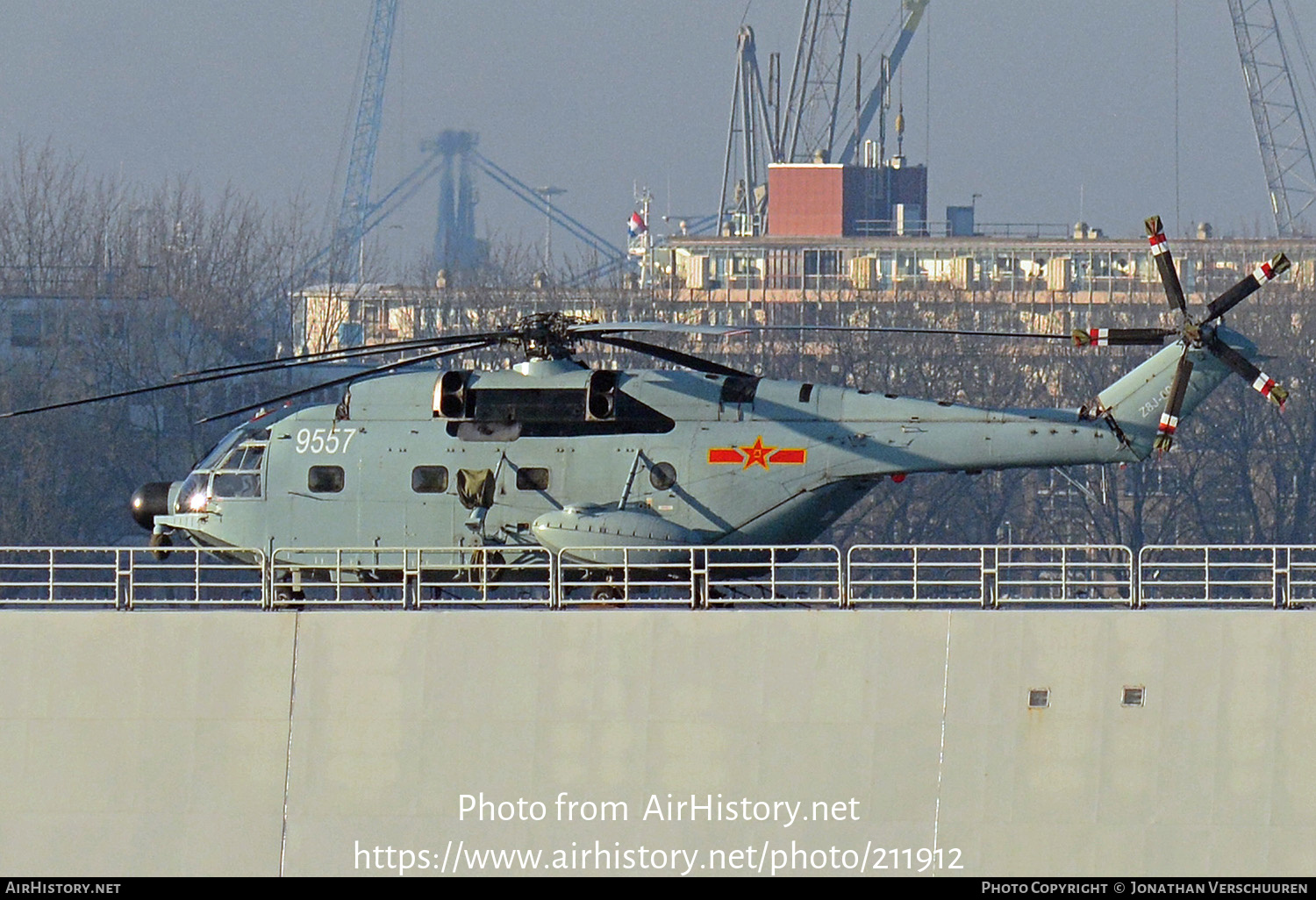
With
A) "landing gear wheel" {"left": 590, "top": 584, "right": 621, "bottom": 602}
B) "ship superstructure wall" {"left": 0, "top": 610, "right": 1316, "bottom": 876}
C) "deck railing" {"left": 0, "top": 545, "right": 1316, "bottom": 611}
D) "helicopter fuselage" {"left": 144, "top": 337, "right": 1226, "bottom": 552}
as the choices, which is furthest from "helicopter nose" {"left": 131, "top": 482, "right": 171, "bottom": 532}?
"landing gear wheel" {"left": 590, "top": 584, "right": 621, "bottom": 602}

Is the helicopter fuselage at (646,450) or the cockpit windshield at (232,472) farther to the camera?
the cockpit windshield at (232,472)

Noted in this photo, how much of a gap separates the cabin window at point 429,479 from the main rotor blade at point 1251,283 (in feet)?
31.5

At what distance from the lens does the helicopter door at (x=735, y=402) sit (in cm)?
2359

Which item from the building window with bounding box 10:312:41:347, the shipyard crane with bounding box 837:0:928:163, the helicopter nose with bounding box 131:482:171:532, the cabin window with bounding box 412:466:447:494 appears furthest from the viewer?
the shipyard crane with bounding box 837:0:928:163

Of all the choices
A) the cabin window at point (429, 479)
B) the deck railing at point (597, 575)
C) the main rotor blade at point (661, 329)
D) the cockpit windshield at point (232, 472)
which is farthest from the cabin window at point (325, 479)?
the main rotor blade at point (661, 329)

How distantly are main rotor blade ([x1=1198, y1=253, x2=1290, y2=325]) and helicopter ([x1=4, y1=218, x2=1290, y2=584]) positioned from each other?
8cm

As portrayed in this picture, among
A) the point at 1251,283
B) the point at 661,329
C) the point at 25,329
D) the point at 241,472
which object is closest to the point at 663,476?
the point at 661,329

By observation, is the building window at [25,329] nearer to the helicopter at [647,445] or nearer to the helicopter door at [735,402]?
the helicopter at [647,445]

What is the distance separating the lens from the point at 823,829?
20438 millimetres

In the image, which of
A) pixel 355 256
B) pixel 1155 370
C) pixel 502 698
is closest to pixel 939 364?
pixel 1155 370

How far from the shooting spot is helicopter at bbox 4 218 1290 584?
23.3 meters

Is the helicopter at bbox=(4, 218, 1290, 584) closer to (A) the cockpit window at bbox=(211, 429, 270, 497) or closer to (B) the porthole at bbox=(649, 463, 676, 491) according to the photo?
(B) the porthole at bbox=(649, 463, 676, 491)

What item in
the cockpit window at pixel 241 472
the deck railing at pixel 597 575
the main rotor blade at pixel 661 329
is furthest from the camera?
the cockpit window at pixel 241 472

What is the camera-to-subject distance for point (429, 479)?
78.2ft
